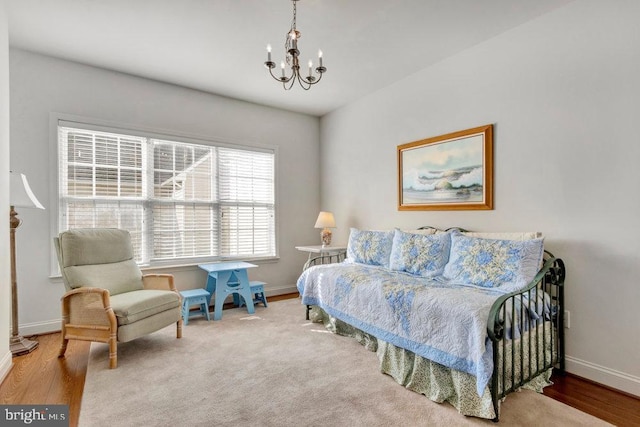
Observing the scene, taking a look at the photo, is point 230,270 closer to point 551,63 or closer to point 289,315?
point 289,315

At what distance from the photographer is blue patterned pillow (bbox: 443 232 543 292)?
2.29 m

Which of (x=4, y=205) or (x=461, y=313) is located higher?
(x=4, y=205)

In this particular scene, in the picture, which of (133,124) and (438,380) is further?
(133,124)

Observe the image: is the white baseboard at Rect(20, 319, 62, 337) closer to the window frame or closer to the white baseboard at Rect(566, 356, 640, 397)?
the window frame

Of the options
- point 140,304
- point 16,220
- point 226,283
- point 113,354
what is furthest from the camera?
point 226,283

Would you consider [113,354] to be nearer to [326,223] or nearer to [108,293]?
[108,293]

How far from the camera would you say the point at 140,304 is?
8.77 feet

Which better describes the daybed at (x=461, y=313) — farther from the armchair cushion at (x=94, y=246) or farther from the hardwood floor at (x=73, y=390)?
the armchair cushion at (x=94, y=246)

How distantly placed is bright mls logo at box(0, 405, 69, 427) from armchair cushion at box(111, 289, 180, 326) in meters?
0.70

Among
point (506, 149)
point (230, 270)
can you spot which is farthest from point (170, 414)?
point (506, 149)

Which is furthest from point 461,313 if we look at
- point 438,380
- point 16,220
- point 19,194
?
point 16,220

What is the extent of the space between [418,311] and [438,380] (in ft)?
1.38

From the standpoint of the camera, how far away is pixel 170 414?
1.88m

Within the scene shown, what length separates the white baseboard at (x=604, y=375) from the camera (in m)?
2.13
